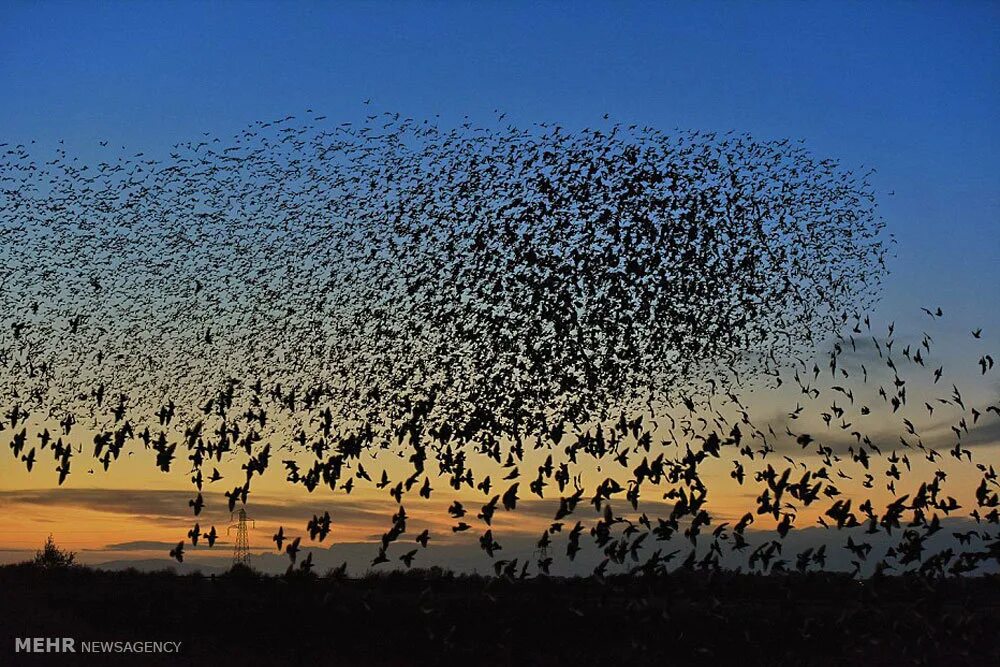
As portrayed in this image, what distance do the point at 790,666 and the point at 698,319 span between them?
787 centimetres

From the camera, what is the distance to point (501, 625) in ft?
82.2

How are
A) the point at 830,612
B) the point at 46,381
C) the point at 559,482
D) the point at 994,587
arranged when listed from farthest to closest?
the point at 994,587 → the point at 830,612 → the point at 46,381 → the point at 559,482

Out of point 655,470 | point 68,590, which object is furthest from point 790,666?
point 68,590

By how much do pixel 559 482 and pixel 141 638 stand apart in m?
10.3

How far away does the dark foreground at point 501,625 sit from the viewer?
2406cm

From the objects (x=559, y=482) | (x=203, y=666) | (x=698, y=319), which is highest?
(x=698, y=319)

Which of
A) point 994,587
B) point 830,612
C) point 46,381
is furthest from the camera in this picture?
point 994,587

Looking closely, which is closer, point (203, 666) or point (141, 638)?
point (203, 666)

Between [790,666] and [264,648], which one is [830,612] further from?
[264,648]

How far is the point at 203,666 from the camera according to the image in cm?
2250

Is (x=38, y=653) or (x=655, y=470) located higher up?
(x=655, y=470)

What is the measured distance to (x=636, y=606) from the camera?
78.7 feet

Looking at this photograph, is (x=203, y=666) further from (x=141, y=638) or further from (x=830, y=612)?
(x=830, y=612)

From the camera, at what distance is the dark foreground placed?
2406 cm
